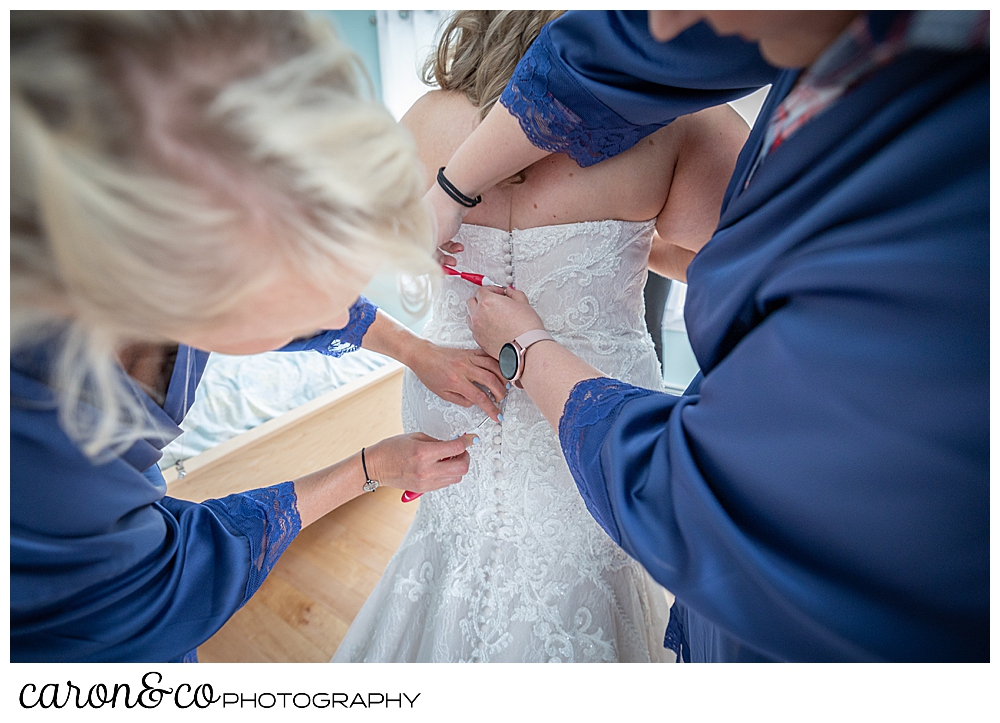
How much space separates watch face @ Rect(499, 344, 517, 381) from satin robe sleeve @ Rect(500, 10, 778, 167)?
30cm

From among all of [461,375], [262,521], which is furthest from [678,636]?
[262,521]

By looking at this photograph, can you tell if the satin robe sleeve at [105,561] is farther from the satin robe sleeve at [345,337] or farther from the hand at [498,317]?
the hand at [498,317]

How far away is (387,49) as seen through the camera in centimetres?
178

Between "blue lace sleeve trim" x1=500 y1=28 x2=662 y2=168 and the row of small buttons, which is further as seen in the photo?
the row of small buttons

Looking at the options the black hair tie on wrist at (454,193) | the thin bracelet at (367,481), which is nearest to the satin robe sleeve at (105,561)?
the thin bracelet at (367,481)

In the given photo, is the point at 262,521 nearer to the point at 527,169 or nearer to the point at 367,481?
the point at 367,481

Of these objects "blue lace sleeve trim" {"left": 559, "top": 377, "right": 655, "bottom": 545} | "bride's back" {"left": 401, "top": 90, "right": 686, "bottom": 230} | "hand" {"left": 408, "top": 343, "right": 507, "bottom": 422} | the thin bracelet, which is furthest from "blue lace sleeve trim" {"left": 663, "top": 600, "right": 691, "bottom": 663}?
"bride's back" {"left": 401, "top": 90, "right": 686, "bottom": 230}

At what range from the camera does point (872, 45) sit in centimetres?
37

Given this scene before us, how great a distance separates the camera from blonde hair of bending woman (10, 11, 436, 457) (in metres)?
0.31

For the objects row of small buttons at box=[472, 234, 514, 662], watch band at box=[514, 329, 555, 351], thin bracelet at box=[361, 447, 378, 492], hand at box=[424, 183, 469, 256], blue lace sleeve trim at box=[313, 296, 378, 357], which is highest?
hand at box=[424, 183, 469, 256]

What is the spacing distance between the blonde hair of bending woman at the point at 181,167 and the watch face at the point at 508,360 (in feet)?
1.22

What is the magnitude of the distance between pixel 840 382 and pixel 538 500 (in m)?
0.64

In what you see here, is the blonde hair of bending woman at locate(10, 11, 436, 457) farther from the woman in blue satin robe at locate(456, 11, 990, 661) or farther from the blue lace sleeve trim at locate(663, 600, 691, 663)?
the blue lace sleeve trim at locate(663, 600, 691, 663)
